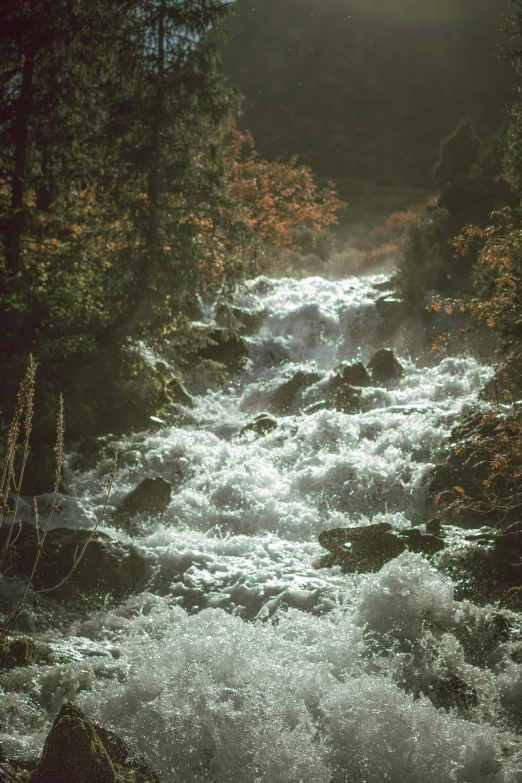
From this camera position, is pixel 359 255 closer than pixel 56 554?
No

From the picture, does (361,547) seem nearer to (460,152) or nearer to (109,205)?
(109,205)

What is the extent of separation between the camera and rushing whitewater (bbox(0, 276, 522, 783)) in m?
4.36

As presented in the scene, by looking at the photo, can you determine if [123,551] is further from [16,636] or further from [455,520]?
[455,520]

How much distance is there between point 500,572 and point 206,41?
10.6 metres

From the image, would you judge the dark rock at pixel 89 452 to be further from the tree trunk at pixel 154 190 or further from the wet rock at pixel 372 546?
the wet rock at pixel 372 546

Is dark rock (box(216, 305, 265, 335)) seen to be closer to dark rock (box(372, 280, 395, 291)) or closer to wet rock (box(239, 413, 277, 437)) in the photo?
dark rock (box(372, 280, 395, 291))

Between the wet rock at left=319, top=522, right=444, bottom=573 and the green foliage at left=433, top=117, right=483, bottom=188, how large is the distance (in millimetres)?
17514

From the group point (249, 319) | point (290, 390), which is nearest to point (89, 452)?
point (290, 390)

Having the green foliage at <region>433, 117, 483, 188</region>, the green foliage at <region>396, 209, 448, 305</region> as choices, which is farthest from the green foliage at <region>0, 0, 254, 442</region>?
the green foliage at <region>433, 117, 483, 188</region>

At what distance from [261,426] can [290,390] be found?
246 centimetres

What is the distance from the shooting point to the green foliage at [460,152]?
22.1 meters

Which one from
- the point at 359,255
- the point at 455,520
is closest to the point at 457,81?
the point at 359,255

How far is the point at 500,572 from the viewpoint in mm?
6711

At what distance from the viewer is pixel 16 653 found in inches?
202
